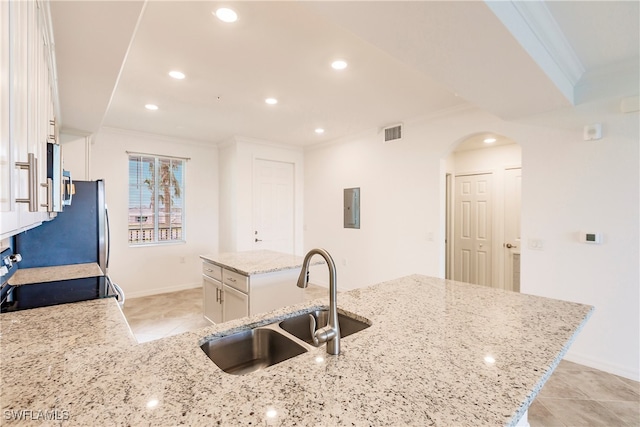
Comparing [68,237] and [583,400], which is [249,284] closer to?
[68,237]

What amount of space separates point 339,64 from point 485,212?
11.8ft

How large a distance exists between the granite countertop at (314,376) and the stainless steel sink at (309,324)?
0.08 meters

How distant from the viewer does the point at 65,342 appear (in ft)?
3.84

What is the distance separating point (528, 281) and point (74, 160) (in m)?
5.04

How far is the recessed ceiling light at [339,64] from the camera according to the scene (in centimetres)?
238

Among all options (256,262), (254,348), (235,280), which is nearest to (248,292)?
(235,280)

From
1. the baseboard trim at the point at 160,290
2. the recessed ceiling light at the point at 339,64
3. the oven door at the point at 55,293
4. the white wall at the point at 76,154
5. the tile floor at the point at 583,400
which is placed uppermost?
the recessed ceiling light at the point at 339,64

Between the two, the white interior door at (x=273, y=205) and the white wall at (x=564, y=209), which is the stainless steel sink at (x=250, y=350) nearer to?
the white wall at (x=564, y=209)

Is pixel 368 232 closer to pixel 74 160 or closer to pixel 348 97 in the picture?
pixel 348 97

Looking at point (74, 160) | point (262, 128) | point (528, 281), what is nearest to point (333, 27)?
point (262, 128)

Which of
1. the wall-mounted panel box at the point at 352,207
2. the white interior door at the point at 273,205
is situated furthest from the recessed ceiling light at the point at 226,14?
the white interior door at the point at 273,205

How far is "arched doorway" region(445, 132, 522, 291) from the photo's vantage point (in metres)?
4.41

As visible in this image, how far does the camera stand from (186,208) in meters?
5.14

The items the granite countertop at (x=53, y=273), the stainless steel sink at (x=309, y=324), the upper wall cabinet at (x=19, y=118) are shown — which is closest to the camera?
the upper wall cabinet at (x=19, y=118)
